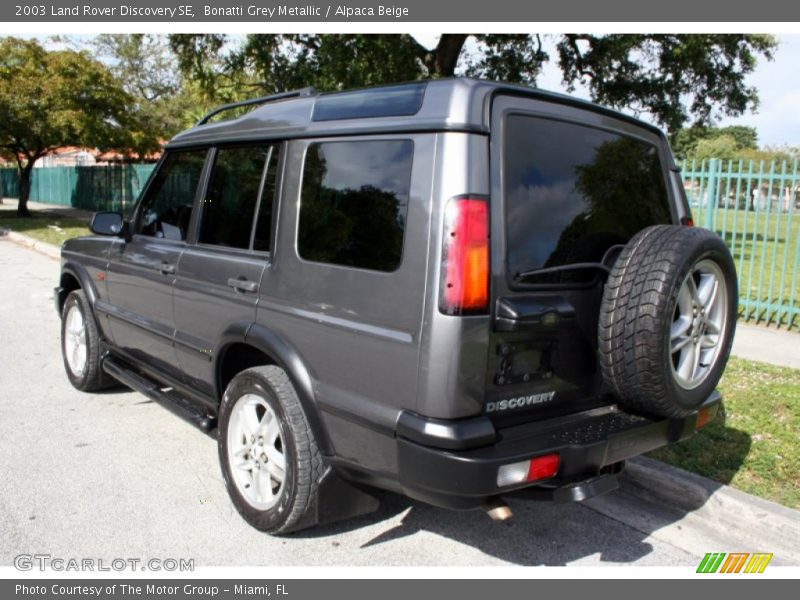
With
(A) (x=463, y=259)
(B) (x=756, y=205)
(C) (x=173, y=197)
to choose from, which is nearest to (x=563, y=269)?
(A) (x=463, y=259)

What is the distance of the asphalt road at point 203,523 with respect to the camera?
129 inches

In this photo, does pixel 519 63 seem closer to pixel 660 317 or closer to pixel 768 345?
pixel 768 345

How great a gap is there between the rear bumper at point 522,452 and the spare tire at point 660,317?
139mm

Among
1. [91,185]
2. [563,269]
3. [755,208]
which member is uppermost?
[91,185]

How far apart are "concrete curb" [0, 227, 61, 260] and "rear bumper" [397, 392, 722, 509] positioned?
47.0 feet

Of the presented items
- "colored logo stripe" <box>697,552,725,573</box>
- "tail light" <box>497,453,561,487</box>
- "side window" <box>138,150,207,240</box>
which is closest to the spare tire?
"tail light" <box>497,453,561,487</box>

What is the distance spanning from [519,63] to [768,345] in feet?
32.0

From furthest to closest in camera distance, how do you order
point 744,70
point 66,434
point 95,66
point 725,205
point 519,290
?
point 95,66
point 744,70
point 725,205
point 66,434
point 519,290

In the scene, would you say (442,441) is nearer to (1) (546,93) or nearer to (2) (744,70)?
(1) (546,93)

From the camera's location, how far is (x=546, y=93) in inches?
115

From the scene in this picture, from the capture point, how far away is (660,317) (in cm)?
269

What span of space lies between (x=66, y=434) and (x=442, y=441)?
3308 mm

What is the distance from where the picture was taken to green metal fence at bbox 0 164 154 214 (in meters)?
25.4

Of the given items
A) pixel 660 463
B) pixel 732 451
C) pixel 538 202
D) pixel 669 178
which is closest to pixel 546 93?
pixel 538 202
